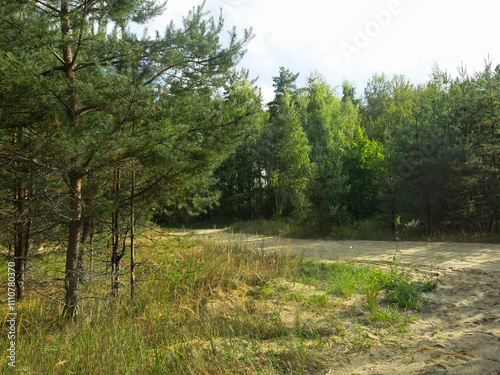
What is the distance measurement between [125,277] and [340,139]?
23316 millimetres

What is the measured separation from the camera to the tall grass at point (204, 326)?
132 inches

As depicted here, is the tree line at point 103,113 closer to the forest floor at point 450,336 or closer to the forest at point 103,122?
the forest at point 103,122

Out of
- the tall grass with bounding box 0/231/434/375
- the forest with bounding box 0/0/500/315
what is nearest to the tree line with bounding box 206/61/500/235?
the forest with bounding box 0/0/500/315

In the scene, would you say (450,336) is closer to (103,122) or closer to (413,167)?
(103,122)

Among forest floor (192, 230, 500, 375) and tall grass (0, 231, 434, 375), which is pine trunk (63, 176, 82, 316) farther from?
forest floor (192, 230, 500, 375)

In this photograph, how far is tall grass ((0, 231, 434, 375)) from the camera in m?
3.35

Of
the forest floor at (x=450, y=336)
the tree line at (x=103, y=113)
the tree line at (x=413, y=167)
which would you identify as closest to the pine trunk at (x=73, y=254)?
the tree line at (x=103, y=113)

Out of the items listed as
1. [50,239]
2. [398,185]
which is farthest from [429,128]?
[50,239]

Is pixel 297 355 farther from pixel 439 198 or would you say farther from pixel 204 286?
pixel 439 198

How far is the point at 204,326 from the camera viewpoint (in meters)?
4.31

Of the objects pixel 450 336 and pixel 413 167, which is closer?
pixel 450 336

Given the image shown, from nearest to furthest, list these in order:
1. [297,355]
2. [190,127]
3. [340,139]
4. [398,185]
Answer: [297,355], [190,127], [398,185], [340,139]

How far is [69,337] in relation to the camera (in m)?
4.06

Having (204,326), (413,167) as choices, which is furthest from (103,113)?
(413,167)
